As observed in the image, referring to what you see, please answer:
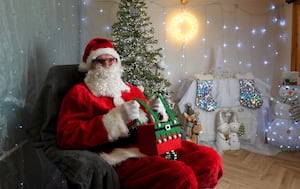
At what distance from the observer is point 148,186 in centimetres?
122

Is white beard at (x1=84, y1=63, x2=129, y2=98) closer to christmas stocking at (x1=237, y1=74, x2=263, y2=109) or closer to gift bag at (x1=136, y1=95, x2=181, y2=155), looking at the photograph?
gift bag at (x1=136, y1=95, x2=181, y2=155)

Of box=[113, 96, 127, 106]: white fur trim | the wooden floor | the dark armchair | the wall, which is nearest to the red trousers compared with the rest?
the dark armchair

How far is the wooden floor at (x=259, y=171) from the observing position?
90.4 inches

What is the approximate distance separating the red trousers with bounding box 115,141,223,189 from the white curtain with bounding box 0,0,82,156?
2.11ft

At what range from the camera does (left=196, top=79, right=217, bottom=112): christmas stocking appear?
3.19m

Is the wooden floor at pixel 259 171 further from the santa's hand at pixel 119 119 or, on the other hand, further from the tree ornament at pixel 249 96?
the santa's hand at pixel 119 119

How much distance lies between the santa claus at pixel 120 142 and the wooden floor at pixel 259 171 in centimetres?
102

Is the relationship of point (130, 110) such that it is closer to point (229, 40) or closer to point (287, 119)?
point (287, 119)

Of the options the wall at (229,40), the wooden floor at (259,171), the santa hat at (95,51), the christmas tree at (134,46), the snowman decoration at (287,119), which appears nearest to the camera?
the santa hat at (95,51)

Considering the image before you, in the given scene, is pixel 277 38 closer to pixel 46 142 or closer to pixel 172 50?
pixel 172 50

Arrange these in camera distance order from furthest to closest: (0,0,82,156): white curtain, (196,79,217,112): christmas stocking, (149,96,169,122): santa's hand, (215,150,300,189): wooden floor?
(196,79,217,112): christmas stocking
(215,150,300,189): wooden floor
(149,96,169,122): santa's hand
(0,0,82,156): white curtain

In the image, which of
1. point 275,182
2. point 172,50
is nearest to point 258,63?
point 172,50

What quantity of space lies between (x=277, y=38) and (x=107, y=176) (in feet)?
10.8

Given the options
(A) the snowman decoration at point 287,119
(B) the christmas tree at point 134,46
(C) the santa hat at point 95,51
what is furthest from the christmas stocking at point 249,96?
(C) the santa hat at point 95,51
